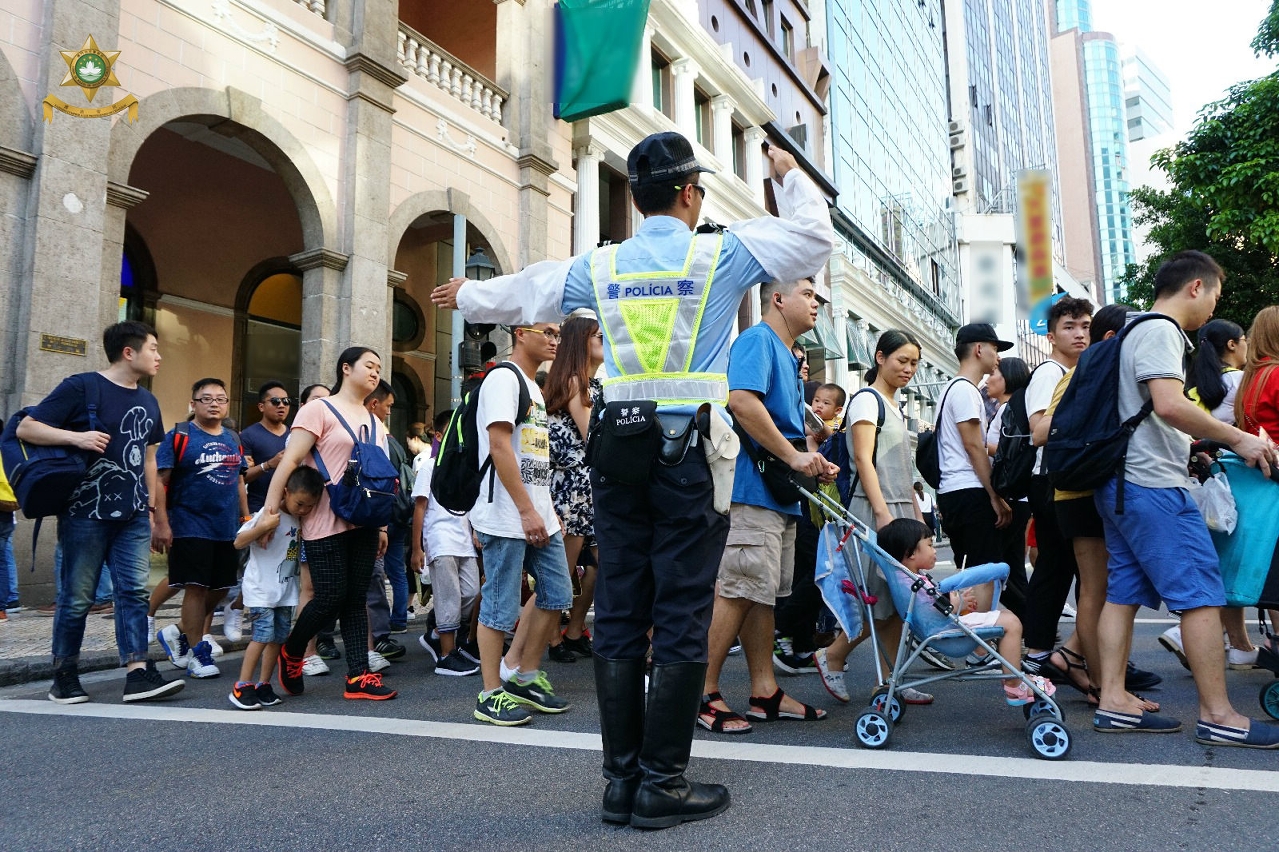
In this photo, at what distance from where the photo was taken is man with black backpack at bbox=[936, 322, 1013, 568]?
5.15 meters

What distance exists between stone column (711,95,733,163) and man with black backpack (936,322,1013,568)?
761 inches

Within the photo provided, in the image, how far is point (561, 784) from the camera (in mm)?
3150

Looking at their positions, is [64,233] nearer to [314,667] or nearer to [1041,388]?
[314,667]

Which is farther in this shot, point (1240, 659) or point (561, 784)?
point (1240, 659)

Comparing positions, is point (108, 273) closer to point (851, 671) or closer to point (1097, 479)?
point (851, 671)

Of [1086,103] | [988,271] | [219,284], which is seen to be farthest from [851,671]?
[1086,103]

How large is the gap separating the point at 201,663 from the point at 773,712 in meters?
3.74

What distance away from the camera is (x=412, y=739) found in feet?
12.8

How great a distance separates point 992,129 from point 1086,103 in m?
76.0

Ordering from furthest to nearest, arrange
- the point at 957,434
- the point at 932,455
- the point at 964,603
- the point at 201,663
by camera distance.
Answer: the point at 201,663 → the point at 932,455 → the point at 957,434 → the point at 964,603

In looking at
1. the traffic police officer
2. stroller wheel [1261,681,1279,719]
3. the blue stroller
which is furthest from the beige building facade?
stroller wheel [1261,681,1279,719]

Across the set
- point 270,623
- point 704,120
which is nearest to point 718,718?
point 270,623

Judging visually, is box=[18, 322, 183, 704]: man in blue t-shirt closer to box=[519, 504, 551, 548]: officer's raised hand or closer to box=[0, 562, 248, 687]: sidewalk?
box=[0, 562, 248, 687]: sidewalk

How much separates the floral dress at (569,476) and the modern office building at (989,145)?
49.1 metres
